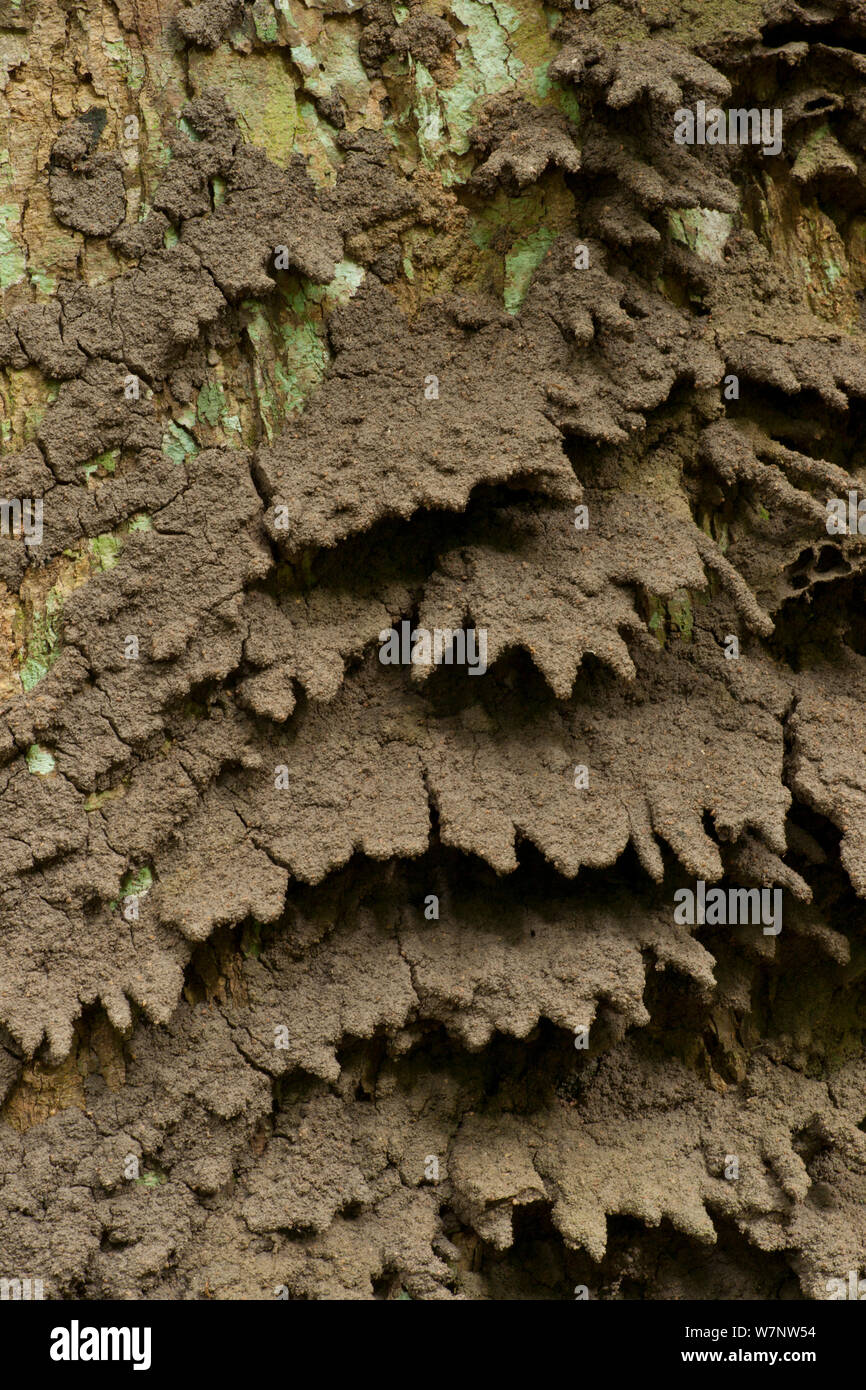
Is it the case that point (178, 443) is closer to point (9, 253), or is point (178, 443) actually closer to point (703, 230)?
point (9, 253)

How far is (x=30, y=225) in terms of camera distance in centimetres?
309

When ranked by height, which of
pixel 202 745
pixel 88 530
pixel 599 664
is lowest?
pixel 202 745

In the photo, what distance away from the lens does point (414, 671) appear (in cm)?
308

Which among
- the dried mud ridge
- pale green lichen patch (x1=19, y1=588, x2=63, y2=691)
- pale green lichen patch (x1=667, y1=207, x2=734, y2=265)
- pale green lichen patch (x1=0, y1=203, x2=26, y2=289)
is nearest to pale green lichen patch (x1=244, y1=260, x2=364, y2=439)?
the dried mud ridge

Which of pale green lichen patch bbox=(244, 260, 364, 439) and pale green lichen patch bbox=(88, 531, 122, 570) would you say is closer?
pale green lichen patch bbox=(88, 531, 122, 570)

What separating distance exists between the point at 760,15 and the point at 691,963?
2.83 metres

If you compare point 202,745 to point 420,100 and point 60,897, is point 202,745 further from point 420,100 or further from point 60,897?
point 420,100

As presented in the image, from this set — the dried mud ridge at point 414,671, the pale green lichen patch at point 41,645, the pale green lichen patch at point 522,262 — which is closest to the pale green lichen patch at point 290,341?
the dried mud ridge at point 414,671

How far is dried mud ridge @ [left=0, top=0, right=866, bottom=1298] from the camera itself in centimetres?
307

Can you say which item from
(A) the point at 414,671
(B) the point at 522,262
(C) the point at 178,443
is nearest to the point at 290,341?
(C) the point at 178,443

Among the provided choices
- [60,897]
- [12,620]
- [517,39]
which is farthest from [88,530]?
[517,39]

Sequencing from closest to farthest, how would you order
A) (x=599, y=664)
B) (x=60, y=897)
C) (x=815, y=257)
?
(x=60, y=897), (x=599, y=664), (x=815, y=257)

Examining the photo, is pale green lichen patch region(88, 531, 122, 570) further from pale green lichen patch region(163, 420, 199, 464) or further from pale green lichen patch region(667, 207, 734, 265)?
pale green lichen patch region(667, 207, 734, 265)

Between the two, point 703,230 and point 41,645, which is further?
point 703,230
